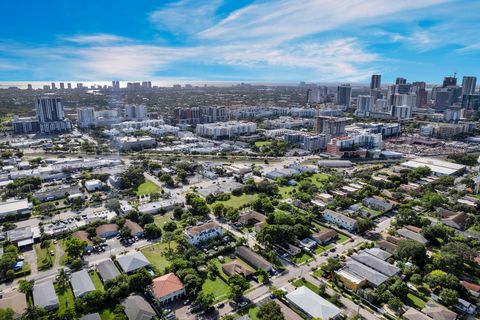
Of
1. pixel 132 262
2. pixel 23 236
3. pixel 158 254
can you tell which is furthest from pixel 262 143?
pixel 23 236

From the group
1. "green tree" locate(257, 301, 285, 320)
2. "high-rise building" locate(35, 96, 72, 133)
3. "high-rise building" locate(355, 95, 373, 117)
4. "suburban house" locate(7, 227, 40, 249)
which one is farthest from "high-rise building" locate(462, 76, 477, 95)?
"suburban house" locate(7, 227, 40, 249)

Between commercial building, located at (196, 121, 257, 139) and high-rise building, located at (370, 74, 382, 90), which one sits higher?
high-rise building, located at (370, 74, 382, 90)

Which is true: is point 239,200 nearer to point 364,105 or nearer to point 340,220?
point 340,220

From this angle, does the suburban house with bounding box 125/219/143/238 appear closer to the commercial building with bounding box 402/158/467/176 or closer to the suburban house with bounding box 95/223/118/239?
the suburban house with bounding box 95/223/118/239

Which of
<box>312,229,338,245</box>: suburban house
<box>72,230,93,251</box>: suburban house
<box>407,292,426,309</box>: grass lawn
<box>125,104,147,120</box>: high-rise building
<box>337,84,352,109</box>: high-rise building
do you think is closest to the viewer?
<box>407,292,426,309</box>: grass lawn

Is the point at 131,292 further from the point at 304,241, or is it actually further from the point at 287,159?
the point at 287,159

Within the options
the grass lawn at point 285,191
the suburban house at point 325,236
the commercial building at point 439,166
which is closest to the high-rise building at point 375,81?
the commercial building at point 439,166

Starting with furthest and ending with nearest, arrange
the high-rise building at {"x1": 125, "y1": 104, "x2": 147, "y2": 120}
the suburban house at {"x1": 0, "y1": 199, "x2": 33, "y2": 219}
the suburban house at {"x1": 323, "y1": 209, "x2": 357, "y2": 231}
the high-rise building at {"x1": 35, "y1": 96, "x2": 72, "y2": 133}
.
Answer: the high-rise building at {"x1": 125, "y1": 104, "x2": 147, "y2": 120} → the high-rise building at {"x1": 35, "y1": 96, "x2": 72, "y2": 133} → the suburban house at {"x1": 0, "y1": 199, "x2": 33, "y2": 219} → the suburban house at {"x1": 323, "y1": 209, "x2": 357, "y2": 231}
